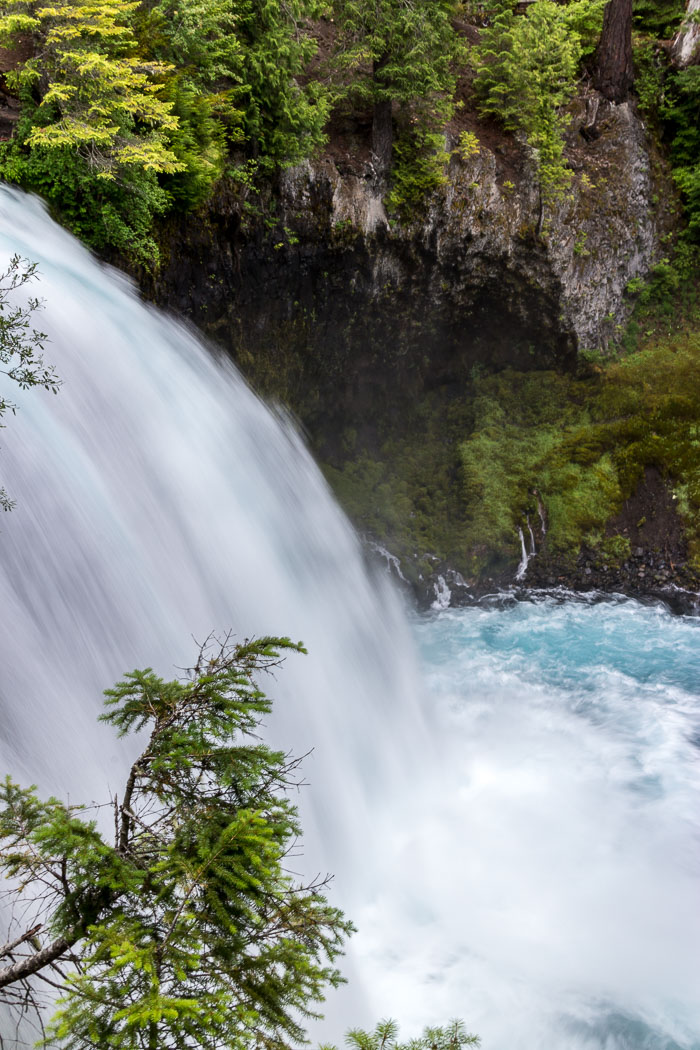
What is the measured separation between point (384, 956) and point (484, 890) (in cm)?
140

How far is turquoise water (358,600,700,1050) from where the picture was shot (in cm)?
630

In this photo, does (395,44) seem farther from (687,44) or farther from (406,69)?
(687,44)

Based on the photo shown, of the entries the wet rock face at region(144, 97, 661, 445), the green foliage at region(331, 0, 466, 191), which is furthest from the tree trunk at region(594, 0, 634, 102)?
the green foliage at region(331, 0, 466, 191)

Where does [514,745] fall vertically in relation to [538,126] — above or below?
below

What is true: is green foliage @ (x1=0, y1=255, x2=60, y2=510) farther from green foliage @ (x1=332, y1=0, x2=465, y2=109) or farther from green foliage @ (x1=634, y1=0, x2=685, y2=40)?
green foliage @ (x1=634, y1=0, x2=685, y2=40)

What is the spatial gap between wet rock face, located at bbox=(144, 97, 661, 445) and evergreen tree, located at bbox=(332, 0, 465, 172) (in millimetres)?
1398

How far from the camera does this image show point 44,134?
8180mm

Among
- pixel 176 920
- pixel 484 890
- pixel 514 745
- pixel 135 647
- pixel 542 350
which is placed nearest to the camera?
pixel 176 920

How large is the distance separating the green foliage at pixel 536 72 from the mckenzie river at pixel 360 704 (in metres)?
7.89

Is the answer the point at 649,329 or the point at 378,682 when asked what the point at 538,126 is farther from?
the point at 378,682

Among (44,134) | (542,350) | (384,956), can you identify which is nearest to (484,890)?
(384,956)

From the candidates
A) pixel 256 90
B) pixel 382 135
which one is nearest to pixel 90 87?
pixel 256 90

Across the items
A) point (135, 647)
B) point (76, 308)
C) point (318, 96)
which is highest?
point (318, 96)

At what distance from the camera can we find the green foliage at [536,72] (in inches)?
492
